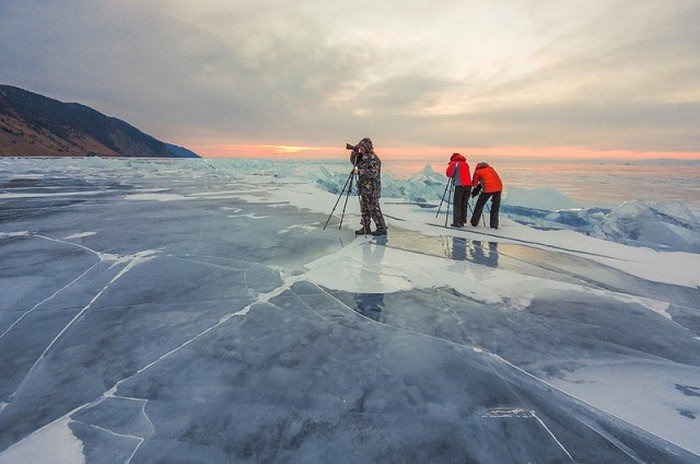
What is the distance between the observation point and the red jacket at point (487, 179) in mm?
8312

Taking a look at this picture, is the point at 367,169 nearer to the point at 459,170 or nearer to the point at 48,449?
the point at 459,170

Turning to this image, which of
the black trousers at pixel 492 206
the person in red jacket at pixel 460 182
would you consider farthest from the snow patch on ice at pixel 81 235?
the black trousers at pixel 492 206

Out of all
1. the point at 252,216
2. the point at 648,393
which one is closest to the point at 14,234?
the point at 252,216

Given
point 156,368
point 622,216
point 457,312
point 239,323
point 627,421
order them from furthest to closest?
point 622,216
point 457,312
point 239,323
point 156,368
point 627,421

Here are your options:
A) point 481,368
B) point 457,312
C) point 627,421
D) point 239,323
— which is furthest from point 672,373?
point 239,323

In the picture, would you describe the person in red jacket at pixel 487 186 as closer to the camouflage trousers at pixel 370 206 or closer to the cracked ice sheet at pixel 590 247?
the cracked ice sheet at pixel 590 247

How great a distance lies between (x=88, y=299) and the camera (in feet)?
12.7

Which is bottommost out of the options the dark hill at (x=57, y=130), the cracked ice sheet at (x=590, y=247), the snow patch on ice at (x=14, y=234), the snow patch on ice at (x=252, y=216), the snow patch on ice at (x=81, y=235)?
the snow patch on ice at (x=14, y=234)

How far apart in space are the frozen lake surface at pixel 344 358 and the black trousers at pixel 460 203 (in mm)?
3073

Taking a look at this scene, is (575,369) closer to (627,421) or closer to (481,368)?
(627,421)

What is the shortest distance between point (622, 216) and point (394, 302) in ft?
26.9

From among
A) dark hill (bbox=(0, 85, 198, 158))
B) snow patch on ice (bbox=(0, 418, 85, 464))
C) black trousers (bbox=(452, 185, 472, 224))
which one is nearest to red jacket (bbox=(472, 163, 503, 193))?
black trousers (bbox=(452, 185, 472, 224))

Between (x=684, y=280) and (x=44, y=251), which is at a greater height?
(x=684, y=280)

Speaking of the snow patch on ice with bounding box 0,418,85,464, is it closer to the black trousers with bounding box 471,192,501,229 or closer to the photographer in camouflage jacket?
the photographer in camouflage jacket
